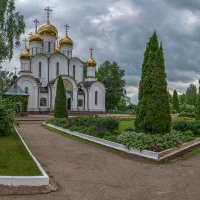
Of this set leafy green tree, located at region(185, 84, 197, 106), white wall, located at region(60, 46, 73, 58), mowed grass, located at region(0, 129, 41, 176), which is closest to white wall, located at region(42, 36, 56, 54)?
white wall, located at region(60, 46, 73, 58)

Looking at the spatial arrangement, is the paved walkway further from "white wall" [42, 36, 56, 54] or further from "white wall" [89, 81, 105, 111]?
"white wall" [42, 36, 56, 54]

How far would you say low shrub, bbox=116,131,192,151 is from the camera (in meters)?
10.3

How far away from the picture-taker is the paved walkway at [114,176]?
592 cm

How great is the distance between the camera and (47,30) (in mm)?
49375

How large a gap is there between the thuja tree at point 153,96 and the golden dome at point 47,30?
39.3m

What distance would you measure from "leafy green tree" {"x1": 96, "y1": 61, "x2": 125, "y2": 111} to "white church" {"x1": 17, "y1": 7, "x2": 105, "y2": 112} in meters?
7.11

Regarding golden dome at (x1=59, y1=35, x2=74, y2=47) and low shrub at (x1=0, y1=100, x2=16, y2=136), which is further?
golden dome at (x1=59, y1=35, x2=74, y2=47)

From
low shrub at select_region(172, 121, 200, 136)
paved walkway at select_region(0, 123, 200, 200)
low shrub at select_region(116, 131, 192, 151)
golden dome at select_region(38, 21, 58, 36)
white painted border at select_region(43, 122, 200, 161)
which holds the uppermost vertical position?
golden dome at select_region(38, 21, 58, 36)

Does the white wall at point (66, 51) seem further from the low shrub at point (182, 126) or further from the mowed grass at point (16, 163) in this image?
the mowed grass at point (16, 163)

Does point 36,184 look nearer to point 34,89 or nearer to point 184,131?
point 184,131

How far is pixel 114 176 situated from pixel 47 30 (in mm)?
45341

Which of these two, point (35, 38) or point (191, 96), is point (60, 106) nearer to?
point (35, 38)

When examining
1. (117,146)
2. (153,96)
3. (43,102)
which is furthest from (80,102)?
(117,146)

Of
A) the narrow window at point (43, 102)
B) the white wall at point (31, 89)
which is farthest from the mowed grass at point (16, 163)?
the narrow window at point (43, 102)
